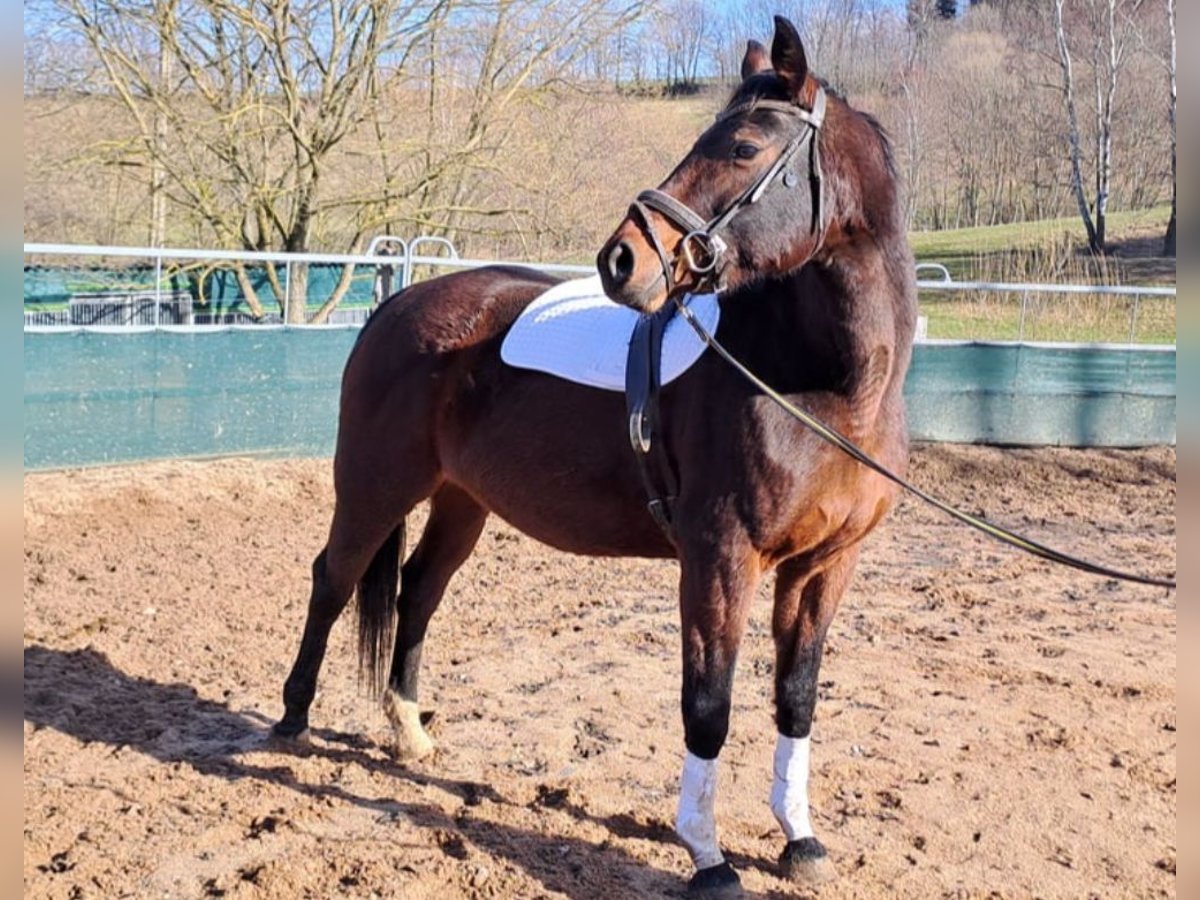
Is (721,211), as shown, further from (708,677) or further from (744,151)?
(708,677)

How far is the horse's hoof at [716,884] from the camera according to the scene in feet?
9.91

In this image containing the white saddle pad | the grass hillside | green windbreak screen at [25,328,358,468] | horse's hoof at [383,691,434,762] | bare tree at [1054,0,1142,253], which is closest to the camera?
the white saddle pad

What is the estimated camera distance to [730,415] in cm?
290

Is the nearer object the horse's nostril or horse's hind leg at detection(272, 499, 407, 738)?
the horse's nostril

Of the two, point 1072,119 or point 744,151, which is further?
point 1072,119

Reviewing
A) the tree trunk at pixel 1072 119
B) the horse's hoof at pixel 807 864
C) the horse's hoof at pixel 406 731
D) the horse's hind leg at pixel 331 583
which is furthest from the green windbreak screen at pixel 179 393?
the tree trunk at pixel 1072 119

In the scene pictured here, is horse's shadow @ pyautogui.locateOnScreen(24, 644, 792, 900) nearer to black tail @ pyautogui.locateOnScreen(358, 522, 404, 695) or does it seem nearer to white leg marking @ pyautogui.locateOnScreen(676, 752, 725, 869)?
white leg marking @ pyautogui.locateOnScreen(676, 752, 725, 869)

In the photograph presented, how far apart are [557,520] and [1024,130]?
23706 mm

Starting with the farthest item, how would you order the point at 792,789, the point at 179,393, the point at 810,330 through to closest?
the point at 179,393
the point at 792,789
the point at 810,330

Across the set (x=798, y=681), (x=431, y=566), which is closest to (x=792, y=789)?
(x=798, y=681)

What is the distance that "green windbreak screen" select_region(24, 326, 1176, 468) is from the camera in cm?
737

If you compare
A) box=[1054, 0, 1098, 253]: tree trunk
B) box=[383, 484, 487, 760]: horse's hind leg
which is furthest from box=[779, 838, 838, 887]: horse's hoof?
box=[1054, 0, 1098, 253]: tree trunk

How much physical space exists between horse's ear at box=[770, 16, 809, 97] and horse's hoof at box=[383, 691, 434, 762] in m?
2.49

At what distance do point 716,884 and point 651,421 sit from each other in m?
1.28
